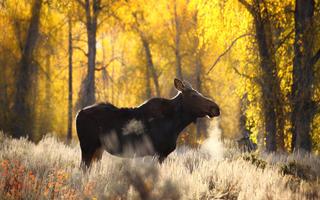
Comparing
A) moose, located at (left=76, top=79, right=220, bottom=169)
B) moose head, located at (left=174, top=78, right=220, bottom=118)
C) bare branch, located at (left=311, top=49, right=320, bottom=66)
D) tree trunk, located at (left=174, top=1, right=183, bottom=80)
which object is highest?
tree trunk, located at (left=174, top=1, right=183, bottom=80)

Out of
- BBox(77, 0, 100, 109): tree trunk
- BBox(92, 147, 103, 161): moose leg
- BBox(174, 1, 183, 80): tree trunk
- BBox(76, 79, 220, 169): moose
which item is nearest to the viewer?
BBox(76, 79, 220, 169): moose

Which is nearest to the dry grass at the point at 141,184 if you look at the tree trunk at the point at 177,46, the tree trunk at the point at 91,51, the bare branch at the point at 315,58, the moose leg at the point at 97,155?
the moose leg at the point at 97,155

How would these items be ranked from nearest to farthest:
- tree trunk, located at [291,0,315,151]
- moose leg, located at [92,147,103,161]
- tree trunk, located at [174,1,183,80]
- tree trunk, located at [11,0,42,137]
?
moose leg, located at [92,147,103,161] → tree trunk, located at [291,0,315,151] → tree trunk, located at [11,0,42,137] → tree trunk, located at [174,1,183,80]

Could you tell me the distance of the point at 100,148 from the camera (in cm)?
942

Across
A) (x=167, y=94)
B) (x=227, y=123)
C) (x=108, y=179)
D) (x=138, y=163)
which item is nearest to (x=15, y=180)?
(x=108, y=179)

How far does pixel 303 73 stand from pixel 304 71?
2.4 inches

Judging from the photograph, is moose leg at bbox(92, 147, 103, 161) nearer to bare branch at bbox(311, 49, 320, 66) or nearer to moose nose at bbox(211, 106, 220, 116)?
moose nose at bbox(211, 106, 220, 116)

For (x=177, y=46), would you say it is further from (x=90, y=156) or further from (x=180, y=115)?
(x=90, y=156)

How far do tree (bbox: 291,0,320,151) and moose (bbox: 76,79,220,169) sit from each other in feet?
17.9

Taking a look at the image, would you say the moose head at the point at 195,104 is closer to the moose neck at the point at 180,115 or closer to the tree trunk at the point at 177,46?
the moose neck at the point at 180,115

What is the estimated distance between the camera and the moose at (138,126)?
929 centimetres

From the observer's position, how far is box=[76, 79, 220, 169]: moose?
929 centimetres

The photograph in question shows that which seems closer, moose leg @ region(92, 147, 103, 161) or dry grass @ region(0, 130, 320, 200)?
dry grass @ region(0, 130, 320, 200)

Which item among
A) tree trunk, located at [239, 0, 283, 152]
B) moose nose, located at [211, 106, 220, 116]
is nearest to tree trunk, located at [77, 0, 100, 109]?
tree trunk, located at [239, 0, 283, 152]
